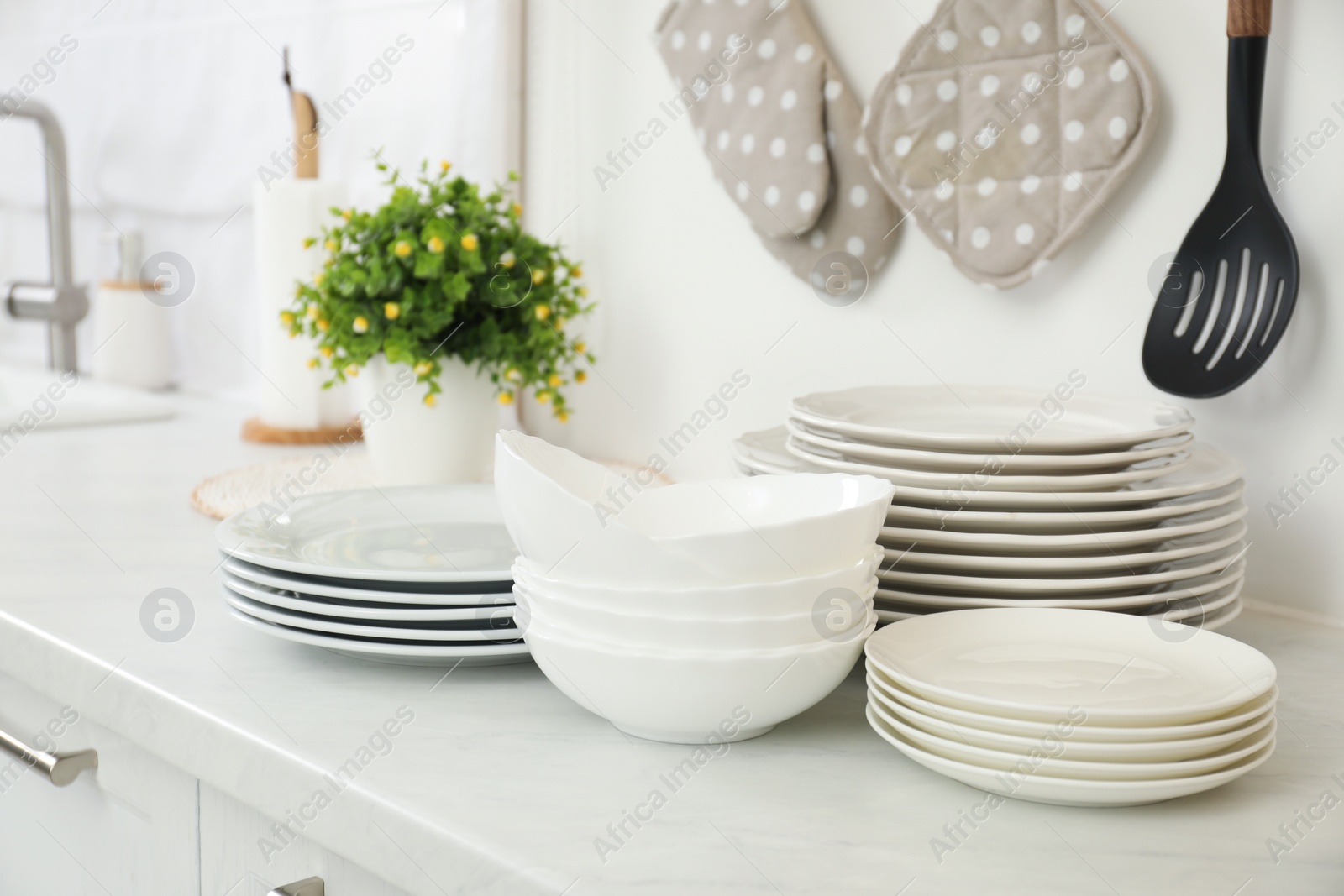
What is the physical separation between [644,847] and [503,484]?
20cm

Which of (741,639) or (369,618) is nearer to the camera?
(741,639)

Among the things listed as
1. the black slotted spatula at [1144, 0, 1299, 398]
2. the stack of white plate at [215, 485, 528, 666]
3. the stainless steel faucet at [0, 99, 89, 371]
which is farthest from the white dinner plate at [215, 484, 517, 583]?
the stainless steel faucet at [0, 99, 89, 371]

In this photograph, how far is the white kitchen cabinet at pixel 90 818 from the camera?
2.42ft

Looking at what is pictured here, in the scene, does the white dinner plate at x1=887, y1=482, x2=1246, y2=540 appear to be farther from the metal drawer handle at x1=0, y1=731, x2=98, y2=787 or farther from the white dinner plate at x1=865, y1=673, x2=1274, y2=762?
the metal drawer handle at x1=0, y1=731, x2=98, y2=787

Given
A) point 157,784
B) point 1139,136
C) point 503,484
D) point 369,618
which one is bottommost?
point 157,784

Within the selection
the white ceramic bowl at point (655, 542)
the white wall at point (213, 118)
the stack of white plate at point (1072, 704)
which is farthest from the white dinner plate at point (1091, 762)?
the white wall at point (213, 118)

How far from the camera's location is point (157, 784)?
74cm

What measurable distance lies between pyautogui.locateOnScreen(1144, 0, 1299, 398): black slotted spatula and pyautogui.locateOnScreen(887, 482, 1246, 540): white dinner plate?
150 millimetres

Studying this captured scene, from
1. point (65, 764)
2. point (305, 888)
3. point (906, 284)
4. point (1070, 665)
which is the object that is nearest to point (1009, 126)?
point (906, 284)

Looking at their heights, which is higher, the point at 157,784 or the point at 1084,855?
the point at 1084,855

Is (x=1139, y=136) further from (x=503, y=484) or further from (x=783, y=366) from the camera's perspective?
(x=503, y=484)

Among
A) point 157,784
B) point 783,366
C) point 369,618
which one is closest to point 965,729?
point 369,618

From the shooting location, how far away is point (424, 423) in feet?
3.96

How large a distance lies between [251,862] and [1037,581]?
1.65 feet
